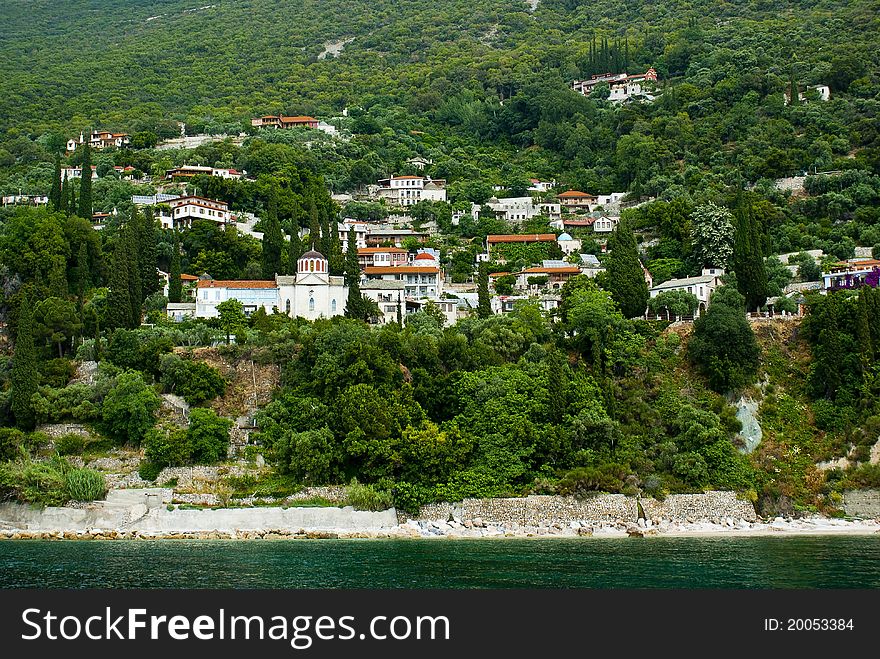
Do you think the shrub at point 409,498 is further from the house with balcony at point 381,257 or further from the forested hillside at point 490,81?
the forested hillside at point 490,81

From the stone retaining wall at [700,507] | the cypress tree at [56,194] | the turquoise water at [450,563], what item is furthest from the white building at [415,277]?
the turquoise water at [450,563]

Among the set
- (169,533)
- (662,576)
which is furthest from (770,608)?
(169,533)

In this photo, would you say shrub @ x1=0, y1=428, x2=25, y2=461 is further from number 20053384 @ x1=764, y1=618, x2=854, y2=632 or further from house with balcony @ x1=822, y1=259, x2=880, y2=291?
house with balcony @ x1=822, y1=259, x2=880, y2=291

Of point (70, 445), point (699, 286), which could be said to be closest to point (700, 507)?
point (699, 286)

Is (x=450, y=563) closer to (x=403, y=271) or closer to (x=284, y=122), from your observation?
(x=403, y=271)

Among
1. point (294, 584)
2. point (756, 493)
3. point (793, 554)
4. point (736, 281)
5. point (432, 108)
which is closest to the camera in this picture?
point (294, 584)

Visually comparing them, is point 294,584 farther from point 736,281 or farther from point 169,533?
point 736,281
